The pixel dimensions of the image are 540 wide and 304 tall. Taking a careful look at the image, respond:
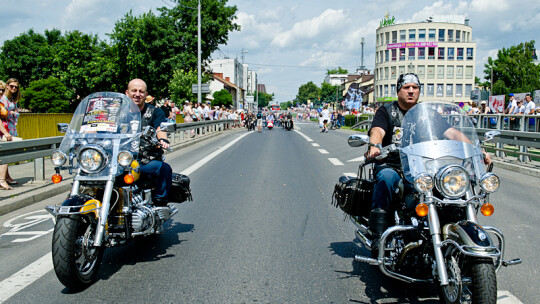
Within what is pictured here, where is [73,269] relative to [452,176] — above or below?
below

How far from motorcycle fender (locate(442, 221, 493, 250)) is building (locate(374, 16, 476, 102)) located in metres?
97.0

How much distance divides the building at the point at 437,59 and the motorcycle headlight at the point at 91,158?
9668cm

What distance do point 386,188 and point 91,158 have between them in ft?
7.71

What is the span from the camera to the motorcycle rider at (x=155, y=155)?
483 centimetres

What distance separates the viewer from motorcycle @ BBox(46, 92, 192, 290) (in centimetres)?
371

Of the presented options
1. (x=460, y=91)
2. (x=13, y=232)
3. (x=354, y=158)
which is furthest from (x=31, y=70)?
(x=460, y=91)

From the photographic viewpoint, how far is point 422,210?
3.21 meters

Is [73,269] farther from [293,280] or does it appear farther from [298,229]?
[298,229]

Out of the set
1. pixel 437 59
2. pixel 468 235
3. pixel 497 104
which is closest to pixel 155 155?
pixel 468 235

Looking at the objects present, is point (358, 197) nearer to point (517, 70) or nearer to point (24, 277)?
point (24, 277)

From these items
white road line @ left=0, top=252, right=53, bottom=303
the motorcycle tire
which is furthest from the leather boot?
white road line @ left=0, top=252, right=53, bottom=303

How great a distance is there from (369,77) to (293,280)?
13240 centimetres

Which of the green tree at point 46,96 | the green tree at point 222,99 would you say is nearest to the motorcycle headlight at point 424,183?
the green tree at point 46,96

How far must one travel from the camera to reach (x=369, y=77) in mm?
132250
